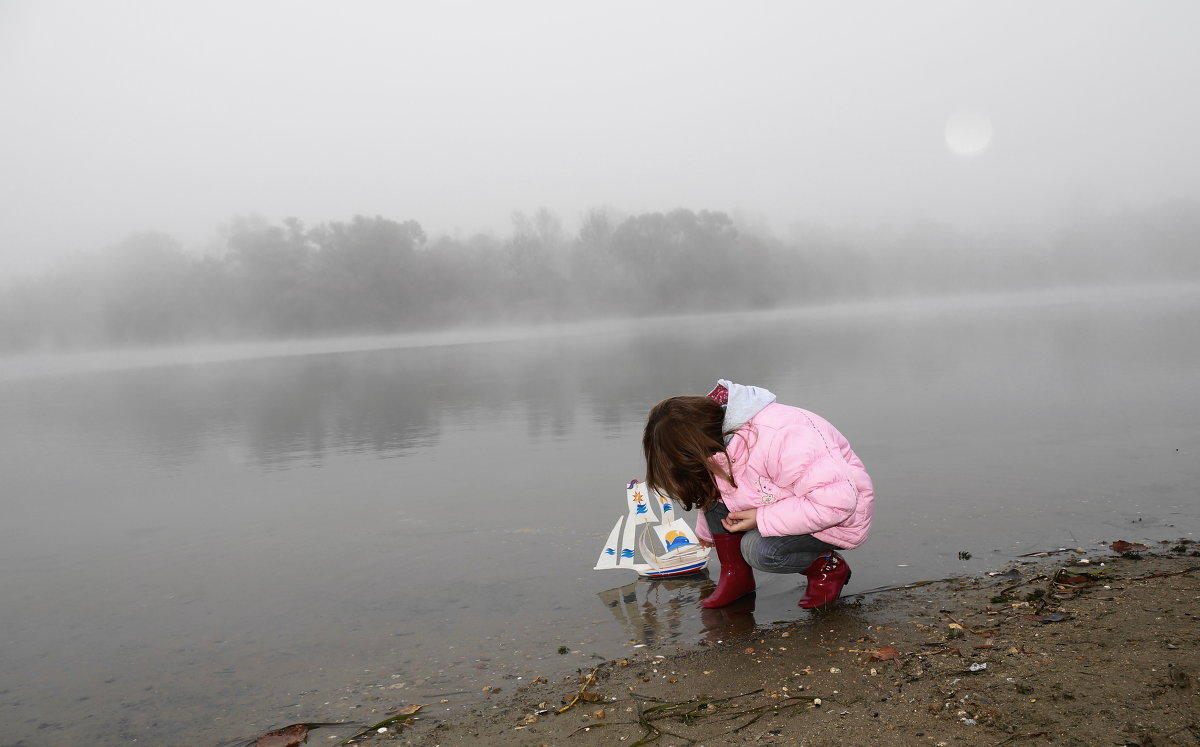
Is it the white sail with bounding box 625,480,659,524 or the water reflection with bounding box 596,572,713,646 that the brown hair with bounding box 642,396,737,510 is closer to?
the water reflection with bounding box 596,572,713,646

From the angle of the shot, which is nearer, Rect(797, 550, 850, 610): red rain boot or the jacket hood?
the jacket hood

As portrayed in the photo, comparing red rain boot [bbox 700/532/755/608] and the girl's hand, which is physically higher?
the girl's hand

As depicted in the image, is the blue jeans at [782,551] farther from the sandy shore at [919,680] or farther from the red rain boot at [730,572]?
the sandy shore at [919,680]

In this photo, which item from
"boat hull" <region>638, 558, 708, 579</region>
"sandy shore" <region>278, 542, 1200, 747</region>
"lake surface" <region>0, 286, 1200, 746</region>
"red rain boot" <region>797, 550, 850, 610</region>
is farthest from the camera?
"boat hull" <region>638, 558, 708, 579</region>

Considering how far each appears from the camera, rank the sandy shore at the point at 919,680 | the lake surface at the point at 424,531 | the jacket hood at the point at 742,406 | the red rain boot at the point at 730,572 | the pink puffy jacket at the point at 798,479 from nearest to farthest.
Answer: the sandy shore at the point at 919,680 → the pink puffy jacket at the point at 798,479 → the jacket hood at the point at 742,406 → the lake surface at the point at 424,531 → the red rain boot at the point at 730,572

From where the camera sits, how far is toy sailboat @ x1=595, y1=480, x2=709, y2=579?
484 cm

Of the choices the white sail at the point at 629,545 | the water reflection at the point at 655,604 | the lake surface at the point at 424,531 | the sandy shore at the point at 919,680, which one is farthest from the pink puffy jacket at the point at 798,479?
the white sail at the point at 629,545

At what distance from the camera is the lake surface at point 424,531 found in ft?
12.9

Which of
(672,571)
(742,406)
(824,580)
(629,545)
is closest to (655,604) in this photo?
(672,571)

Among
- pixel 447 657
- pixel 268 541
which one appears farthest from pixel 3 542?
pixel 447 657

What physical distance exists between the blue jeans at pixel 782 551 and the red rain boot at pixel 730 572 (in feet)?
0.39

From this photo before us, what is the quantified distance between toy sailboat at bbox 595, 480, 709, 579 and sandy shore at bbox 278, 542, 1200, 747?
0.84 meters

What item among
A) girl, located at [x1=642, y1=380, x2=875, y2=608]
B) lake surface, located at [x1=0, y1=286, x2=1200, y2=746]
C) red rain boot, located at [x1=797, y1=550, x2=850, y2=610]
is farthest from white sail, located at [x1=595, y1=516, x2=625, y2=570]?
red rain boot, located at [x1=797, y1=550, x2=850, y2=610]

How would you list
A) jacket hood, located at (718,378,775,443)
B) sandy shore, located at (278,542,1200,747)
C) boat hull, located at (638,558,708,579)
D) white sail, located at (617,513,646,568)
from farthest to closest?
white sail, located at (617,513,646,568) < boat hull, located at (638,558,708,579) < jacket hood, located at (718,378,775,443) < sandy shore, located at (278,542,1200,747)
